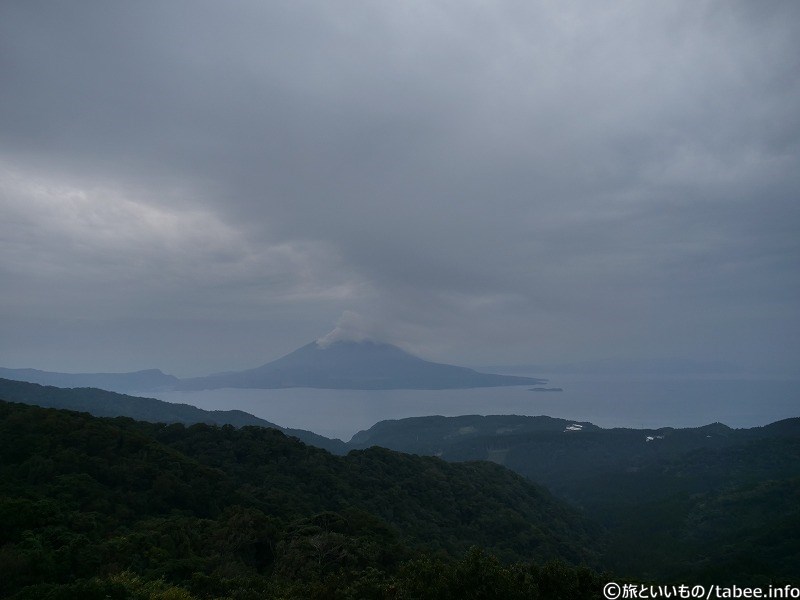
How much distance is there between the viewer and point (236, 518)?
61.9ft

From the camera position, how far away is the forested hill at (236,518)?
1161cm

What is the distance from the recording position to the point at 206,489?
24.3m

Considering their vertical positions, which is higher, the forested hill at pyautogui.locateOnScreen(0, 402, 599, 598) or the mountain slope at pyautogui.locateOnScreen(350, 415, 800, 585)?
the forested hill at pyautogui.locateOnScreen(0, 402, 599, 598)

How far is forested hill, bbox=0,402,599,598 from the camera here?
11609 millimetres

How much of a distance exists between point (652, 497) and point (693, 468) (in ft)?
36.6

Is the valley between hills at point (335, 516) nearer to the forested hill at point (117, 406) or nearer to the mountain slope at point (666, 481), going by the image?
the mountain slope at point (666, 481)

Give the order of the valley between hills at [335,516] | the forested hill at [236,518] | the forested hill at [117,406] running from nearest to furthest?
the forested hill at [236,518], the valley between hills at [335,516], the forested hill at [117,406]

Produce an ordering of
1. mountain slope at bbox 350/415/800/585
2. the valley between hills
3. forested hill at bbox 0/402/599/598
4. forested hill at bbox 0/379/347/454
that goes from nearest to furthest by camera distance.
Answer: forested hill at bbox 0/402/599/598 < the valley between hills < mountain slope at bbox 350/415/800/585 < forested hill at bbox 0/379/347/454

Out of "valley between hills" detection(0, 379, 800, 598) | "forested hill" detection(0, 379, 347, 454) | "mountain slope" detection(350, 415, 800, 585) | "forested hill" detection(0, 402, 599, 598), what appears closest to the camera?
"forested hill" detection(0, 402, 599, 598)

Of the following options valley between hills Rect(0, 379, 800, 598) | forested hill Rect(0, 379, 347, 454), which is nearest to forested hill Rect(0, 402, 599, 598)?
valley between hills Rect(0, 379, 800, 598)

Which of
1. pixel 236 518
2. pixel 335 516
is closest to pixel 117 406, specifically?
pixel 335 516

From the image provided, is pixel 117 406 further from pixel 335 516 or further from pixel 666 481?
pixel 666 481

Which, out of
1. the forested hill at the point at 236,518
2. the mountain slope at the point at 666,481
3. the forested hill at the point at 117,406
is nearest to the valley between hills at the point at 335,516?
the forested hill at the point at 236,518

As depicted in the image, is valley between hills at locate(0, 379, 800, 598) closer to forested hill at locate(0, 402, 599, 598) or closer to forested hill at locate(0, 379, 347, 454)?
forested hill at locate(0, 402, 599, 598)
